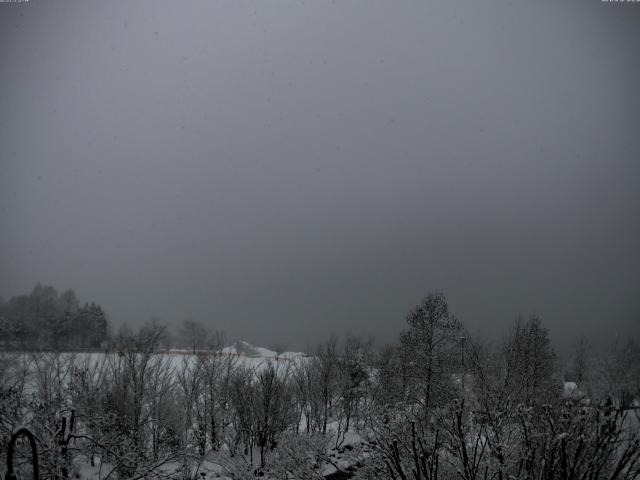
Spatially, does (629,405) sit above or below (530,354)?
below

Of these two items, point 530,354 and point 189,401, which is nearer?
point 189,401

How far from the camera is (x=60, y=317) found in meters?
74.3

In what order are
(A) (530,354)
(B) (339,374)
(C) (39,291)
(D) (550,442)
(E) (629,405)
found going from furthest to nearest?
1. (C) (39,291)
2. (E) (629,405)
3. (B) (339,374)
4. (A) (530,354)
5. (D) (550,442)

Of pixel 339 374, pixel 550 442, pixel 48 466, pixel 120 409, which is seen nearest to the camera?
pixel 550 442

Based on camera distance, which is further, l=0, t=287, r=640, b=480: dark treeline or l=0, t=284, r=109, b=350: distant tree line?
l=0, t=284, r=109, b=350: distant tree line

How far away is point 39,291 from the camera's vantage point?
270 feet

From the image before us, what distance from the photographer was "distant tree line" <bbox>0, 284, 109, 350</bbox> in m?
69.6

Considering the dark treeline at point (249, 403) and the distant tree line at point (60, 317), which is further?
the distant tree line at point (60, 317)

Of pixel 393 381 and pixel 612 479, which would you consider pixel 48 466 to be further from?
pixel 393 381

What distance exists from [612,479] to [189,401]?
2795 centimetres

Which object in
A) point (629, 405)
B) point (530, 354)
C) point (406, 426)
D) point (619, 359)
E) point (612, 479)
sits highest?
point (612, 479)

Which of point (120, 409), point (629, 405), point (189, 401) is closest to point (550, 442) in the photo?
point (120, 409)

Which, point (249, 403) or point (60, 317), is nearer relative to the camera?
point (249, 403)

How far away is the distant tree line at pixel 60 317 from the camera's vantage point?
228ft
